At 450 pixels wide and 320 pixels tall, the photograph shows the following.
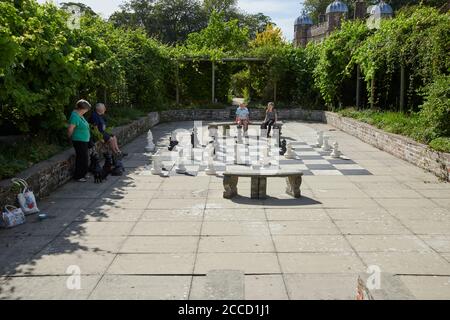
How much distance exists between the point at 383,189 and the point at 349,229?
267 cm

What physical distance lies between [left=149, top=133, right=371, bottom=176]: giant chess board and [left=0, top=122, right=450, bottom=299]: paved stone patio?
3.72 feet

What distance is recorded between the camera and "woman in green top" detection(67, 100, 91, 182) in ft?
28.7

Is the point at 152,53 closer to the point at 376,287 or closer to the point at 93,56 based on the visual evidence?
the point at 93,56

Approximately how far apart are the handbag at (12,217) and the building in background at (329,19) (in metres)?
40.2

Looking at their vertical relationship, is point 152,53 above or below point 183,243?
above

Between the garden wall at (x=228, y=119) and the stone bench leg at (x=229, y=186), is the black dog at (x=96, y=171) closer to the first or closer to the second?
the garden wall at (x=228, y=119)

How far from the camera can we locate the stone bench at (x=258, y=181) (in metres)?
7.58

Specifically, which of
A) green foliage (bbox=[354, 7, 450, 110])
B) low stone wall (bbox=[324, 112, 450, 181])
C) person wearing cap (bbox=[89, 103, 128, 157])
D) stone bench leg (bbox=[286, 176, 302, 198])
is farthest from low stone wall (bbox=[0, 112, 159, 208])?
green foliage (bbox=[354, 7, 450, 110])

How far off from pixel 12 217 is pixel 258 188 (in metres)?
3.81

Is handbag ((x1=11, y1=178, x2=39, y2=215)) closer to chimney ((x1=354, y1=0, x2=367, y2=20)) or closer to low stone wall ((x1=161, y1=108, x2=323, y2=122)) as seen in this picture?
low stone wall ((x1=161, y1=108, x2=323, y2=122))

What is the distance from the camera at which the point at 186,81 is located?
2512 centimetres

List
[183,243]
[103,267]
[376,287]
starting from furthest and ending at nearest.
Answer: [183,243], [103,267], [376,287]

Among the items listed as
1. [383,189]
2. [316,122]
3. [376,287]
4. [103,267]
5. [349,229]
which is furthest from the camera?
[316,122]
